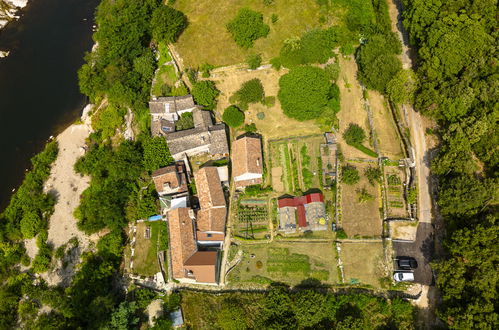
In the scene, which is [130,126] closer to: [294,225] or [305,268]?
[294,225]

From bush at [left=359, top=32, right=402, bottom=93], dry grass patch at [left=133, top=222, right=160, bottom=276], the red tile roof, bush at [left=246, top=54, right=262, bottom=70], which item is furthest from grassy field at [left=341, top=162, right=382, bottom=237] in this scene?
dry grass patch at [left=133, top=222, right=160, bottom=276]

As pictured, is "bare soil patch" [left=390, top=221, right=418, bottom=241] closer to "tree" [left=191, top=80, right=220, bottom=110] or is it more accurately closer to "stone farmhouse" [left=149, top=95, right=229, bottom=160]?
"stone farmhouse" [left=149, top=95, right=229, bottom=160]

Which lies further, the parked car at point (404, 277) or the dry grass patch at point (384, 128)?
the dry grass patch at point (384, 128)

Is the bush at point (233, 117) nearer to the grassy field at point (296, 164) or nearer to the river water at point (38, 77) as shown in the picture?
the grassy field at point (296, 164)

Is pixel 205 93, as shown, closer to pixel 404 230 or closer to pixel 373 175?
pixel 373 175

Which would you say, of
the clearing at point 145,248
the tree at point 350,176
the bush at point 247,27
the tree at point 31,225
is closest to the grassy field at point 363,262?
the tree at point 350,176
